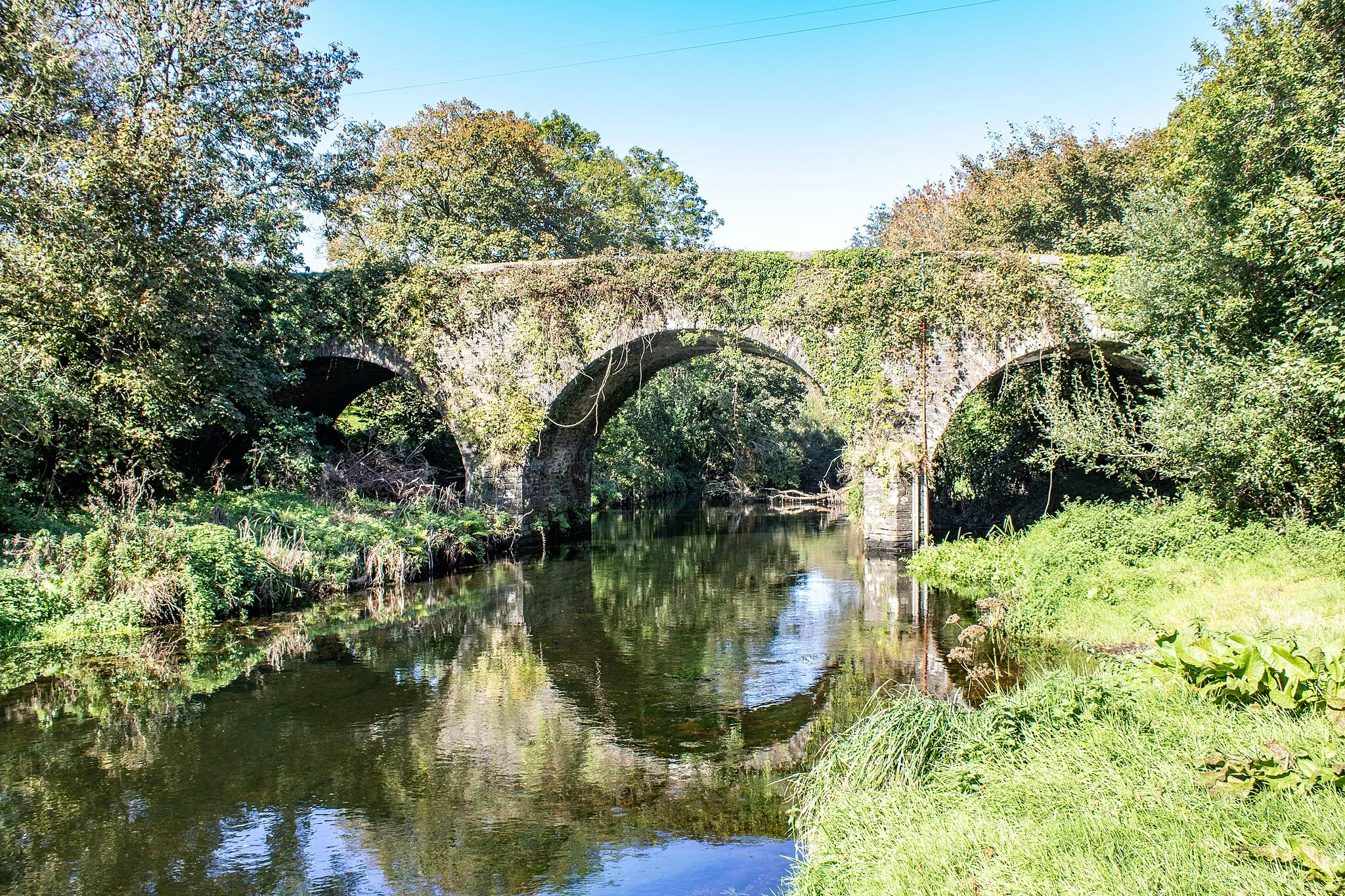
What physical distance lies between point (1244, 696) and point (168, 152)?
14.0m

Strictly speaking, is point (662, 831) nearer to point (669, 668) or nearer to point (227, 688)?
→ point (669, 668)

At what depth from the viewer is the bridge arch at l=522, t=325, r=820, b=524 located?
15.4m

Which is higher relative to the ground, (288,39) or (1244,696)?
(288,39)

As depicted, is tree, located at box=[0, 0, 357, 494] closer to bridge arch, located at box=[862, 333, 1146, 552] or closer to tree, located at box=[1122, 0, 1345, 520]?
bridge arch, located at box=[862, 333, 1146, 552]

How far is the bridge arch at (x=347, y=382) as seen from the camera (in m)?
16.8

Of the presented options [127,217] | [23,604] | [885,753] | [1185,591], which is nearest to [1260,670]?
[885,753]

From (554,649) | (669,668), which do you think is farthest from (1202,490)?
(554,649)

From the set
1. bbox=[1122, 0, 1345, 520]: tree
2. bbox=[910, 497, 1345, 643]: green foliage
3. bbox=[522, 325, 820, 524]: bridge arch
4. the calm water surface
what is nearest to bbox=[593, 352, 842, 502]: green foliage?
bbox=[522, 325, 820, 524]: bridge arch

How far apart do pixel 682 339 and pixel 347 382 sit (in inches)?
318

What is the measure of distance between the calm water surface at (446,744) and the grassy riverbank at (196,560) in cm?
54

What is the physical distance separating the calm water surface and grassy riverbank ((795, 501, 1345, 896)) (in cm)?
64

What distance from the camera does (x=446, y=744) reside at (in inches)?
247

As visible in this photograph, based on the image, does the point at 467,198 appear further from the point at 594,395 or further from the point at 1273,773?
the point at 1273,773

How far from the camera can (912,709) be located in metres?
5.03
